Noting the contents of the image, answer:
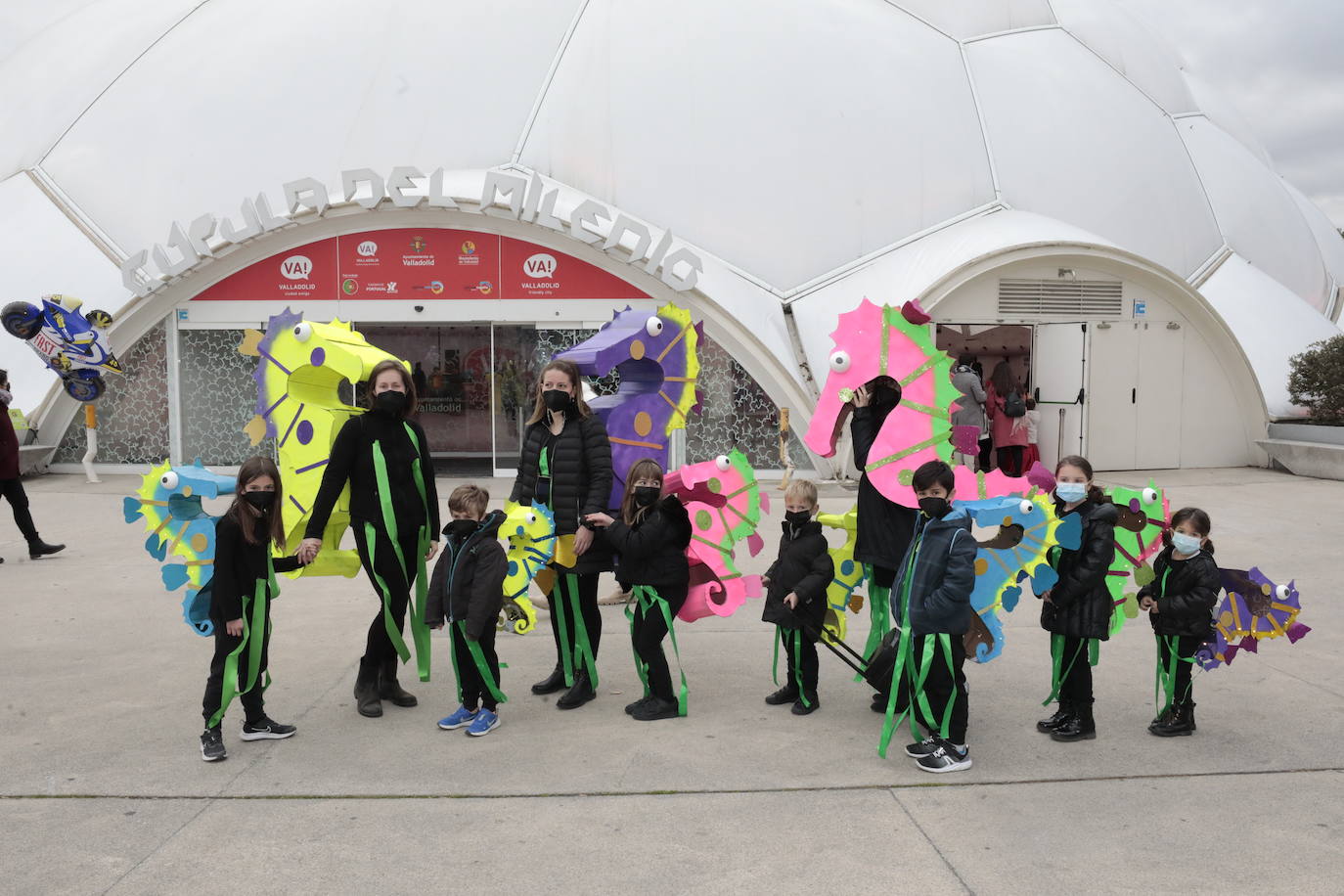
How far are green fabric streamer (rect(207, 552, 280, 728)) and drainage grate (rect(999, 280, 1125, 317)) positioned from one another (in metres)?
11.9

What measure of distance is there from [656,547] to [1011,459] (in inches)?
362

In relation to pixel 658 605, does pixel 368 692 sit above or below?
below

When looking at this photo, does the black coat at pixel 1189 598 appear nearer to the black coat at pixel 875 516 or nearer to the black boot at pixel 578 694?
the black coat at pixel 875 516

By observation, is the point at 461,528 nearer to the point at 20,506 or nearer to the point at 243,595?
the point at 243,595

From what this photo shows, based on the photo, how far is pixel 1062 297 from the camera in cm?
1453

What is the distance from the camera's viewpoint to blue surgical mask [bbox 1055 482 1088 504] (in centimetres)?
459

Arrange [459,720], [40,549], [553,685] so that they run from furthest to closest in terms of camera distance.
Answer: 1. [40,549]
2. [553,685]
3. [459,720]

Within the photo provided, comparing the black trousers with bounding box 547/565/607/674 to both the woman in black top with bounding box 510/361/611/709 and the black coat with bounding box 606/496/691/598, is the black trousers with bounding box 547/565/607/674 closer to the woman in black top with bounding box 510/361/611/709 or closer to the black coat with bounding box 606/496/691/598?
the woman in black top with bounding box 510/361/611/709

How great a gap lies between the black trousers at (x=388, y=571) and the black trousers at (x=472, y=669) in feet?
1.40

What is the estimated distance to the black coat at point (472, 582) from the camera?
468cm

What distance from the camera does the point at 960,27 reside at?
54.0 ft

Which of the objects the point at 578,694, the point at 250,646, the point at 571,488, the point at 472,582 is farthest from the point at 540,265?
the point at 250,646

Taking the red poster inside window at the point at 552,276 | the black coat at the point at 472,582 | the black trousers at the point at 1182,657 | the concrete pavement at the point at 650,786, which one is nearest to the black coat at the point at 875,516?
the concrete pavement at the point at 650,786

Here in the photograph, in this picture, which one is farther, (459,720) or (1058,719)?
(459,720)
